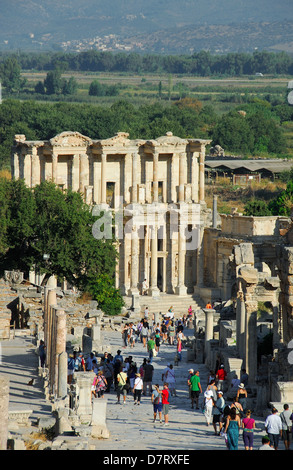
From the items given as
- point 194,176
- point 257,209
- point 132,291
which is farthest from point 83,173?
point 257,209

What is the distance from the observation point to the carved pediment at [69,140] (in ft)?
206

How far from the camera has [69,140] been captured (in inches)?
2505

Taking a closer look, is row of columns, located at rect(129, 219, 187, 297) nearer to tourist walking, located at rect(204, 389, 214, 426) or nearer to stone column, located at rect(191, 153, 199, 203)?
stone column, located at rect(191, 153, 199, 203)

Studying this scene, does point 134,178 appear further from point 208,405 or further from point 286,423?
point 286,423

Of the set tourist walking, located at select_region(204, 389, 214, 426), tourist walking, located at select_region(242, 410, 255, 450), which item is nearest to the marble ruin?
tourist walking, located at select_region(204, 389, 214, 426)

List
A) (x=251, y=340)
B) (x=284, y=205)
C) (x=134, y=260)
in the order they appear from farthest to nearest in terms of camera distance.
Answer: (x=284, y=205) < (x=134, y=260) < (x=251, y=340)

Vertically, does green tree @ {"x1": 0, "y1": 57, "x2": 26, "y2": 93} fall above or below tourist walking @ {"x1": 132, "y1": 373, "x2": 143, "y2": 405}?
below

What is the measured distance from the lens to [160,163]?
6725cm

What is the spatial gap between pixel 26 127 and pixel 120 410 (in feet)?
265

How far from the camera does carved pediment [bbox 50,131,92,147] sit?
6288cm

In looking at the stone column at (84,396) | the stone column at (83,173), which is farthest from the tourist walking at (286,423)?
the stone column at (83,173)

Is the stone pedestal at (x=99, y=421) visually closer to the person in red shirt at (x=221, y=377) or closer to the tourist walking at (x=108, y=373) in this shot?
the person in red shirt at (x=221, y=377)

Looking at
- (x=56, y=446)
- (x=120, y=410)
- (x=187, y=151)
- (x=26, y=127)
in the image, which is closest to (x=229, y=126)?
(x=26, y=127)

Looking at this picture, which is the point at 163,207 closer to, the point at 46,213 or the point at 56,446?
the point at 46,213
